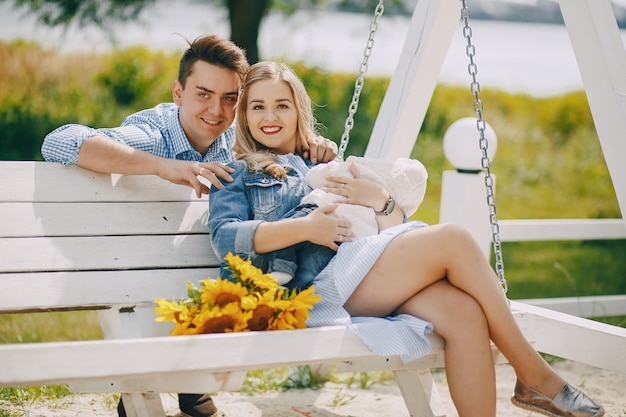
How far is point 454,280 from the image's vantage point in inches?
99.2

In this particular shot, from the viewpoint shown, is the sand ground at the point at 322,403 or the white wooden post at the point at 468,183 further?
the white wooden post at the point at 468,183

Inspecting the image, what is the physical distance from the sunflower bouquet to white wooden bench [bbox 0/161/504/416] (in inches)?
4.0

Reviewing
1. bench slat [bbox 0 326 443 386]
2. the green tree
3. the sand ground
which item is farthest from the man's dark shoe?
the green tree

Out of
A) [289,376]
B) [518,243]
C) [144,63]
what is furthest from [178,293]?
[144,63]

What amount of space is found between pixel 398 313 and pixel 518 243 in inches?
230

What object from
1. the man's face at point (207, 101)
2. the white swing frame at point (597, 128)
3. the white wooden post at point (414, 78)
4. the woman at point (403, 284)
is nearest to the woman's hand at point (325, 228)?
the woman at point (403, 284)

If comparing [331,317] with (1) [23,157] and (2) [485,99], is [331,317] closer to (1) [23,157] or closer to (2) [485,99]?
(1) [23,157]

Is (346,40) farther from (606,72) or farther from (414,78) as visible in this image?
(606,72)

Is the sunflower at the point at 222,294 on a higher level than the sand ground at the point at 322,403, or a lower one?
higher

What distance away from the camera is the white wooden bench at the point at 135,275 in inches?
85.4

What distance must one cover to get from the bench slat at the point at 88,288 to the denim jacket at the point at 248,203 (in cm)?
24

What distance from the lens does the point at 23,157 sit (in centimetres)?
840

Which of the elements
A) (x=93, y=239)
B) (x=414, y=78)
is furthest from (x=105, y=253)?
(x=414, y=78)

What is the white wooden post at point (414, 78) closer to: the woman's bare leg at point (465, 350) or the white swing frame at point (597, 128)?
the white swing frame at point (597, 128)
